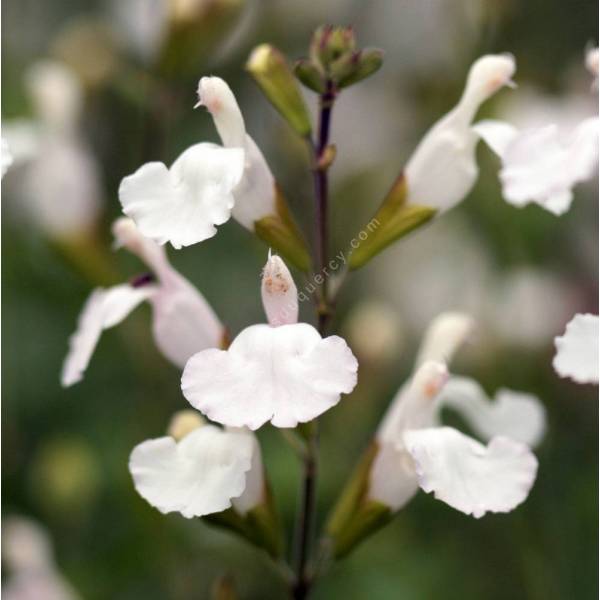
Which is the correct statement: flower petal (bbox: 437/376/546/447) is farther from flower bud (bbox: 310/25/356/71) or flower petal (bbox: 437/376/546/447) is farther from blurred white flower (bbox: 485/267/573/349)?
blurred white flower (bbox: 485/267/573/349)

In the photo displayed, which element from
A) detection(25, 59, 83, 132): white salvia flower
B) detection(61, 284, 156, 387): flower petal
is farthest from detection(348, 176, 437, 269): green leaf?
detection(25, 59, 83, 132): white salvia flower

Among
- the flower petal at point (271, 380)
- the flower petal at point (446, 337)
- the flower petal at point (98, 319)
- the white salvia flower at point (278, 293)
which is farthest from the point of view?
the flower petal at point (446, 337)

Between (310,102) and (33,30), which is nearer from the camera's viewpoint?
(310,102)

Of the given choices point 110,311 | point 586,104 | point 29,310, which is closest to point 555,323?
point 586,104

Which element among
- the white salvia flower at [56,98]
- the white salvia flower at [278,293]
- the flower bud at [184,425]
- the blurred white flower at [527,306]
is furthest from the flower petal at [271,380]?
the white salvia flower at [56,98]

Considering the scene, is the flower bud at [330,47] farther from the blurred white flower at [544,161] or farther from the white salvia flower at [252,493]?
the white salvia flower at [252,493]

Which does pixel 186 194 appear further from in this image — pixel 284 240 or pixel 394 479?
Result: pixel 394 479

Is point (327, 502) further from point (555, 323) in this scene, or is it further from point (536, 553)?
point (555, 323)
